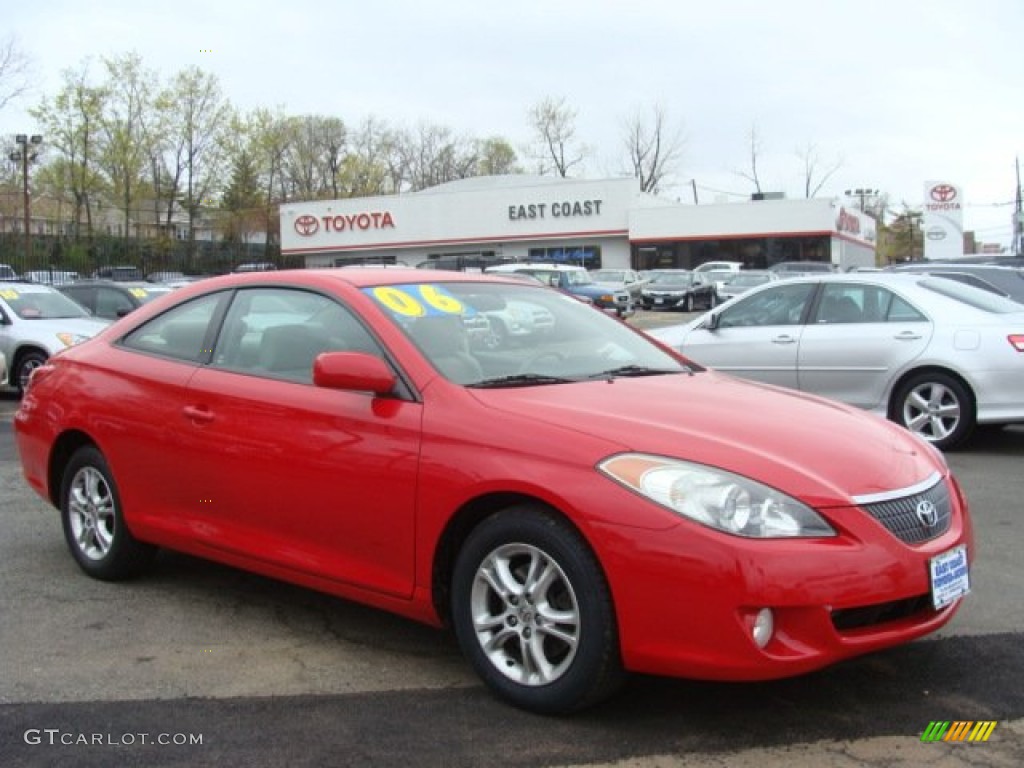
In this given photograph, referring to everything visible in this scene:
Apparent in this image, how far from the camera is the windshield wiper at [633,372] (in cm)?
424

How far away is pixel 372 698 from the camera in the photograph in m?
3.69

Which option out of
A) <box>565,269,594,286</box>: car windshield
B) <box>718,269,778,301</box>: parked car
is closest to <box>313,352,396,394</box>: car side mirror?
<box>565,269,594,286</box>: car windshield

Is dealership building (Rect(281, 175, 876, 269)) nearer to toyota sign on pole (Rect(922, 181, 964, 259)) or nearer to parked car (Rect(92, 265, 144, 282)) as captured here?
toyota sign on pole (Rect(922, 181, 964, 259))

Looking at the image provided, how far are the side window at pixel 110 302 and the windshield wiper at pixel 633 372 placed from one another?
13.7 m

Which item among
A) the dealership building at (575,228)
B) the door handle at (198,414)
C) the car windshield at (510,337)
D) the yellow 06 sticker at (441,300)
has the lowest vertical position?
the door handle at (198,414)

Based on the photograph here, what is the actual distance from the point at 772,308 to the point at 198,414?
20.6 ft

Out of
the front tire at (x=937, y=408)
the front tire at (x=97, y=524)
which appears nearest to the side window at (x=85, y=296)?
the front tire at (x=97, y=524)

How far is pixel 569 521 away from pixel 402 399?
0.87 m

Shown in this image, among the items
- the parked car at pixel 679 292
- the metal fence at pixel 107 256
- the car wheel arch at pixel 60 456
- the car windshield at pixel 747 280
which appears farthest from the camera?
the metal fence at pixel 107 256

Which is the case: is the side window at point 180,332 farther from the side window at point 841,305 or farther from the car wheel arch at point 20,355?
the car wheel arch at point 20,355

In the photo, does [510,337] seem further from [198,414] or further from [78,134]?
[78,134]

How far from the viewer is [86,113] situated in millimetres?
55312

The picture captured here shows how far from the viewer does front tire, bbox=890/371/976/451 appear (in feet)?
27.1

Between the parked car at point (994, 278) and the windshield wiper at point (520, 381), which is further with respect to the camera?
the parked car at point (994, 278)
